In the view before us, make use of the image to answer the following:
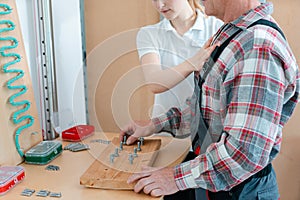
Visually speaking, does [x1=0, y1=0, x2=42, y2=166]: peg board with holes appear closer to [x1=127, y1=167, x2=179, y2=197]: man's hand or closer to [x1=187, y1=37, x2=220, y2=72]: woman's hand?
[x1=127, y1=167, x2=179, y2=197]: man's hand

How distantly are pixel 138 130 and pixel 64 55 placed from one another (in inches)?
16.4

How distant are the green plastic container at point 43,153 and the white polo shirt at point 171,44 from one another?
0.32 meters

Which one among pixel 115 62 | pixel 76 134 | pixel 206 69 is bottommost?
pixel 76 134

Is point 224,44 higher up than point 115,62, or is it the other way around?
point 224,44

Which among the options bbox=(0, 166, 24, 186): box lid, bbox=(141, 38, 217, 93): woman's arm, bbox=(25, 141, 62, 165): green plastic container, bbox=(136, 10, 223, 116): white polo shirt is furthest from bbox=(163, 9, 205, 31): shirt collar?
bbox=(0, 166, 24, 186): box lid

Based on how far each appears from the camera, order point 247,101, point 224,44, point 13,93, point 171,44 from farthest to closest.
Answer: point 171,44 < point 13,93 < point 224,44 < point 247,101

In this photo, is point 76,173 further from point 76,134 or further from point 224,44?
point 224,44

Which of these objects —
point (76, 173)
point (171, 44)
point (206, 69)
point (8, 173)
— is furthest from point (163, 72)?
point (8, 173)

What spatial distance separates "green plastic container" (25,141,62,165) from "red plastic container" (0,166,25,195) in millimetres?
85

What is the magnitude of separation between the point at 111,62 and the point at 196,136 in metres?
0.49

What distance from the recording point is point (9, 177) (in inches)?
32.4

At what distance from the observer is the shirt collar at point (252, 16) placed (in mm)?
765

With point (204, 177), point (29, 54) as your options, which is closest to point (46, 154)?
point (29, 54)

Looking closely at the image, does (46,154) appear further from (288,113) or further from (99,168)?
(288,113)
